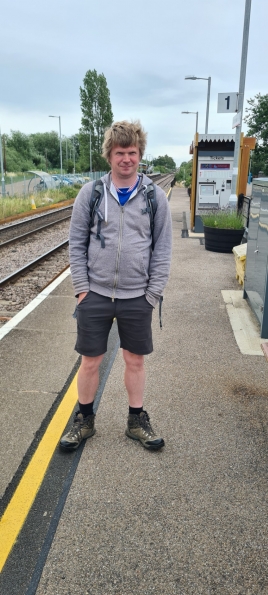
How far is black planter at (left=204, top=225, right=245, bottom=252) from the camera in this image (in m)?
9.46

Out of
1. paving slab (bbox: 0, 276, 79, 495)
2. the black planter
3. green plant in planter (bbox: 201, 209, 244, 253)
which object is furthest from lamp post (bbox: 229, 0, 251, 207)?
paving slab (bbox: 0, 276, 79, 495)

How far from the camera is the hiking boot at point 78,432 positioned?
2895 mm

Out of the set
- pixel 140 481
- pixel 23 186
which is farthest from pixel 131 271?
pixel 23 186

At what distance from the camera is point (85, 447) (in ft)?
9.69

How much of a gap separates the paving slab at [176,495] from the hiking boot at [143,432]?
5cm

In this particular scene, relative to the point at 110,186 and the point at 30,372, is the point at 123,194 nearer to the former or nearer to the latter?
the point at 110,186

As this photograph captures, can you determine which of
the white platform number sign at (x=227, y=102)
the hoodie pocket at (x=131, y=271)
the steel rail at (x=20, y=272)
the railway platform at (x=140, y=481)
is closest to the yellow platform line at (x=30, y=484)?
the railway platform at (x=140, y=481)

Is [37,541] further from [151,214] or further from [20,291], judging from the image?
[20,291]

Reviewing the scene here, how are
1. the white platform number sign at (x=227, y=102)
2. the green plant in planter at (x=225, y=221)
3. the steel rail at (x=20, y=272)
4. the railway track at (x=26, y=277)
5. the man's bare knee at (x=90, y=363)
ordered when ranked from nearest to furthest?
the man's bare knee at (x=90, y=363), the railway track at (x=26, y=277), the steel rail at (x=20, y=272), the green plant in planter at (x=225, y=221), the white platform number sign at (x=227, y=102)

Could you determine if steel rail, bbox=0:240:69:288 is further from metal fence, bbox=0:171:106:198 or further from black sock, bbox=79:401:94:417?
metal fence, bbox=0:171:106:198

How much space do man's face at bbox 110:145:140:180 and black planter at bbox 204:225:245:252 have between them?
707 centimetres

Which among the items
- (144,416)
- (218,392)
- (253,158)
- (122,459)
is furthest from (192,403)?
(253,158)

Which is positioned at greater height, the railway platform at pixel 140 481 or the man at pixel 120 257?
the man at pixel 120 257

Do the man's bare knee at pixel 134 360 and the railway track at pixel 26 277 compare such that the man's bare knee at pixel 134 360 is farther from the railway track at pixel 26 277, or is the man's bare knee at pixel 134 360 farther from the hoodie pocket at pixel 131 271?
the railway track at pixel 26 277
